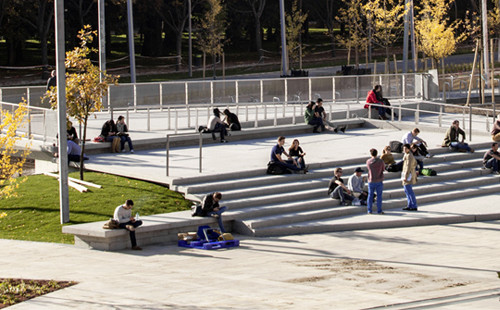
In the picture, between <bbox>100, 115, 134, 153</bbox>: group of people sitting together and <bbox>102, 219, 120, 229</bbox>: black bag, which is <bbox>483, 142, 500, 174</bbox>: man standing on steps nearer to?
<bbox>100, 115, 134, 153</bbox>: group of people sitting together

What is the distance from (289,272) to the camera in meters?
14.6

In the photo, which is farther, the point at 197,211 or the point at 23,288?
the point at 197,211

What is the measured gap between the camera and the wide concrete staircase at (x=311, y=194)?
744 inches

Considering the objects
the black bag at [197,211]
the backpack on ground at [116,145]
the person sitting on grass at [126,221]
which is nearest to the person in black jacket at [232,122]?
the backpack on ground at [116,145]

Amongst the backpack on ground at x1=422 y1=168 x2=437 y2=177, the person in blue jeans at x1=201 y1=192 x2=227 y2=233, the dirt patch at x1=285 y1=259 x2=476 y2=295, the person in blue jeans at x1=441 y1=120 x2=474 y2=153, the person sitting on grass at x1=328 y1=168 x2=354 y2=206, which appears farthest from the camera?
the person in blue jeans at x1=441 y1=120 x2=474 y2=153

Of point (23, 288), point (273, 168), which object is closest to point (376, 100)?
point (273, 168)

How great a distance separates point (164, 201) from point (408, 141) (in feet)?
25.8

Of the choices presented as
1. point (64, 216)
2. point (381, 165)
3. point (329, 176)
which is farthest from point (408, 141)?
point (64, 216)

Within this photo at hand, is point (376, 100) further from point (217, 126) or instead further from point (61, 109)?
point (61, 109)

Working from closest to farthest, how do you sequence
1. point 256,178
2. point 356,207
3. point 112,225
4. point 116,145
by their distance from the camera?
point 112,225 < point 356,207 < point 256,178 < point 116,145

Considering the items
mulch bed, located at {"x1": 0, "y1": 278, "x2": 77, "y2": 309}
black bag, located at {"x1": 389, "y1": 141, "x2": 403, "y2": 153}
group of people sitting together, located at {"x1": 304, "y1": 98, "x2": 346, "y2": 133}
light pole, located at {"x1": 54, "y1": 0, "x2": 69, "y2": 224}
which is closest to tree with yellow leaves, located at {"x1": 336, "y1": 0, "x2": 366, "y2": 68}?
group of people sitting together, located at {"x1": 304, "y1": 98, "x2": 346, "y2": 133}

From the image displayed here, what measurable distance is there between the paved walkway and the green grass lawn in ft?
3.47

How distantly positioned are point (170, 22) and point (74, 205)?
52.7 m

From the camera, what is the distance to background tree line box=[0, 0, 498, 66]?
57156mm
